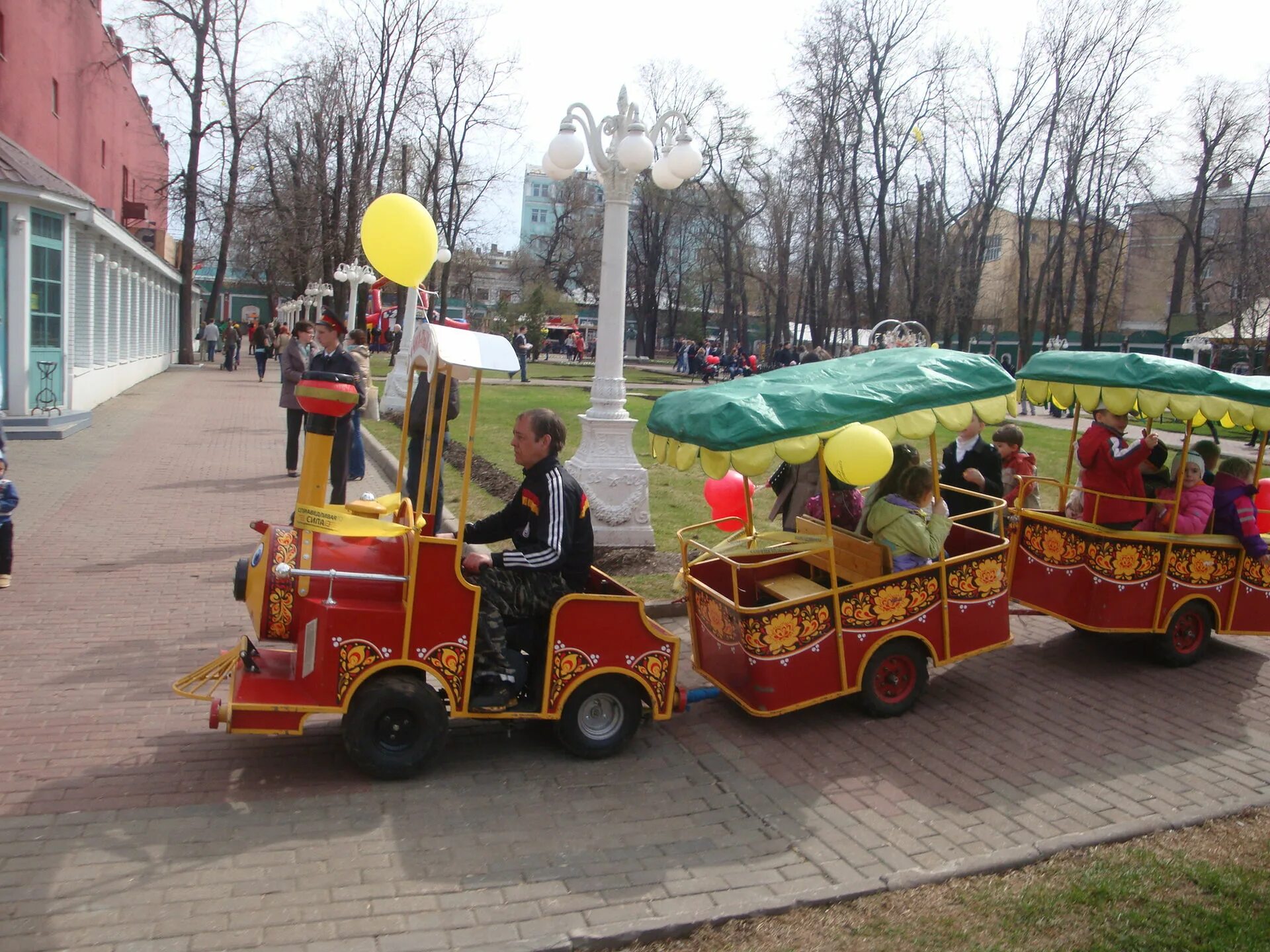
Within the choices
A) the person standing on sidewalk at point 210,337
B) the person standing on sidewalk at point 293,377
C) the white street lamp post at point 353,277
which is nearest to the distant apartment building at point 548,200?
the white street lamp post at point 353,277

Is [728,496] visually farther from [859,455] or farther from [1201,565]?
[1201,565]

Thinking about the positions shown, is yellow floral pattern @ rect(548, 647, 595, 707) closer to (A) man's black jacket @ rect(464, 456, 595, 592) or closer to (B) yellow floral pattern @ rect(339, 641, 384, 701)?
(A) man's black jacket @ rect(464, 456, 595, 592)

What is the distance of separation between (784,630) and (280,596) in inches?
105

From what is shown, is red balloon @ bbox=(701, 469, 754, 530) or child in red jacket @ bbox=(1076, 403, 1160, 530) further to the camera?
red balloon @ bbox=(701, 469, 754, 530)

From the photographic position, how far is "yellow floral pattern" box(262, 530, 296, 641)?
4910mm

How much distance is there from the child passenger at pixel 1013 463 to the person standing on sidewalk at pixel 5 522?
24.8 feet

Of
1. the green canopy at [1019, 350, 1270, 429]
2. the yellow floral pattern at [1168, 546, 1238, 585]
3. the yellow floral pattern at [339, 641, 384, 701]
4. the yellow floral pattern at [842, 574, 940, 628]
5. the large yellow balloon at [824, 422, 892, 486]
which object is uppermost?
the green canopy at [1019, 350, 1270, 429]

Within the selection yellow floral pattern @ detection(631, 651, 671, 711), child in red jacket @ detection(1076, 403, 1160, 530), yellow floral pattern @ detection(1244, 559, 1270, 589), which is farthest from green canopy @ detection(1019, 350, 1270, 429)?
yellow floral pattern @ detection(631, 651, 671, 711)

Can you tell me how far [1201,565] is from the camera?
7.07 metres

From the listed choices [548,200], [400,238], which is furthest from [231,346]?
[548,200]

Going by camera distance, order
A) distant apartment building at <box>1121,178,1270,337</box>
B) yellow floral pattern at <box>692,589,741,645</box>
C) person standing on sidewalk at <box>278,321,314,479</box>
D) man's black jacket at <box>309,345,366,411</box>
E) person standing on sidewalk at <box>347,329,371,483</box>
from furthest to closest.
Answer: distant apartment building at <box>1121,178,1270,337</box> < person standing on sidewalk at <box>278,321,314,479</box> < person standing on sidewalk at <box>347,329,371,483</box> < man's black jacket at <box>309,345,366,411</box> < yellow floral pattern at <box>692,589,741,645</box>

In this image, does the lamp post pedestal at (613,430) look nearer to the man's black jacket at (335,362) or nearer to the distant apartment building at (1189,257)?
the man's black jacket at (335,362)

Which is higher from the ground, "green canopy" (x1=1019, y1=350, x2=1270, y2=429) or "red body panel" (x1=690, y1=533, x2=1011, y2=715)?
"green canopy" (x1=1019, y1=350, x2=1270, y2=429)

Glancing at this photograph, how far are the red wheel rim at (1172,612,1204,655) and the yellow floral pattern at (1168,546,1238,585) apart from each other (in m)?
0.29
